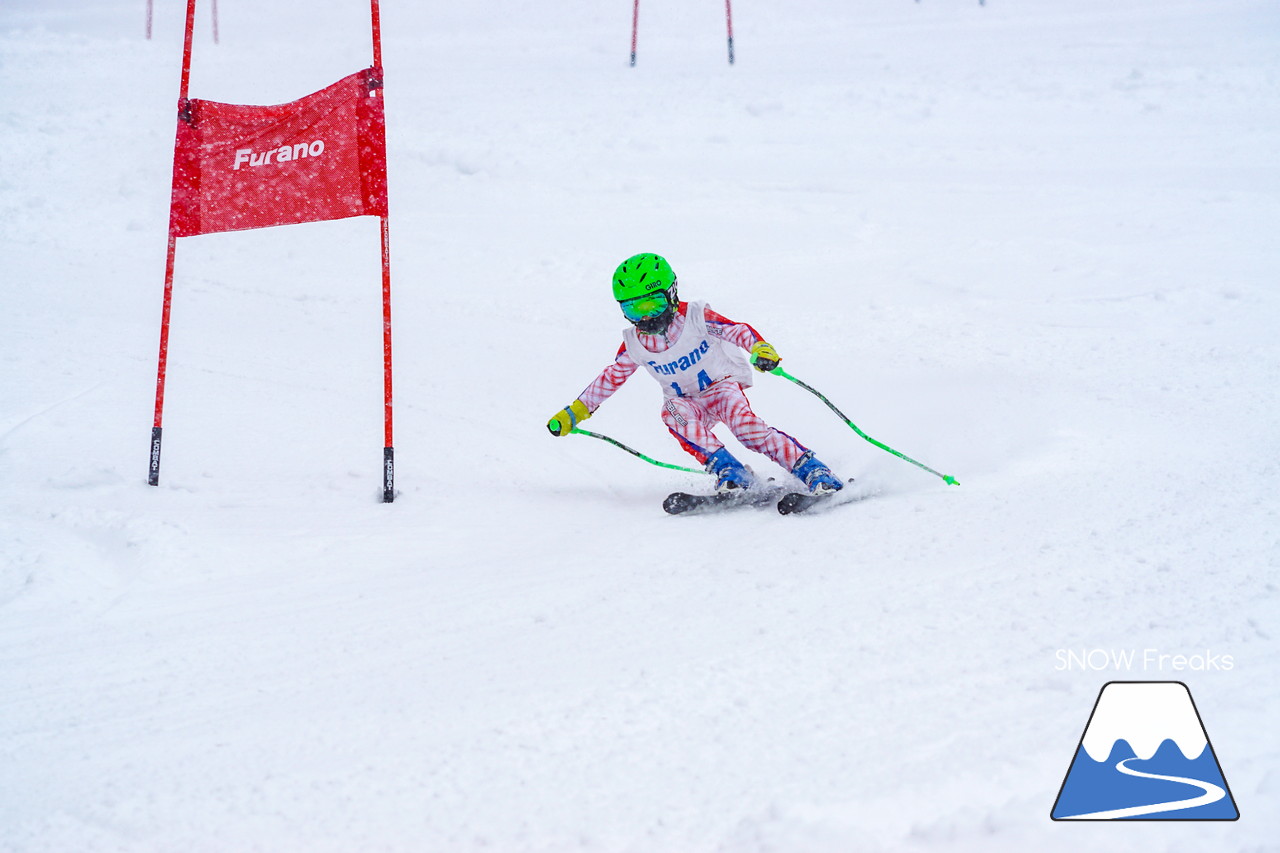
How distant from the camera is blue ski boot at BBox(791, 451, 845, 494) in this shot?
534 cm

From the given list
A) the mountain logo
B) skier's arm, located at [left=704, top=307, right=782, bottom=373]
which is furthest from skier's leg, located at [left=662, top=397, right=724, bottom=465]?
the mountain logo

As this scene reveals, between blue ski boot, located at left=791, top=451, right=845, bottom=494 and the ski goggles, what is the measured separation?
3.71 ft

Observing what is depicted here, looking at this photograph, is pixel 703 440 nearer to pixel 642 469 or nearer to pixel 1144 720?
pixel 642 469

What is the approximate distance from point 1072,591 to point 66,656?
3.66 m

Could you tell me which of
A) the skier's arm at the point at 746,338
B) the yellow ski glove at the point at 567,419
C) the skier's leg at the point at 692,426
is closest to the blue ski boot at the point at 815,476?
the skier's leg at the point at 692,426

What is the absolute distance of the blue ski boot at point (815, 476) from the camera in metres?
5.34

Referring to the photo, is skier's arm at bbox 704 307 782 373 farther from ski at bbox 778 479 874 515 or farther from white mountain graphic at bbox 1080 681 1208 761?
white mountain graphic at bbox 1080 681 1208 761

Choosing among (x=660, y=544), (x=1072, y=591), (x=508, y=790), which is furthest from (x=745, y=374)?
(x=508, y=790)

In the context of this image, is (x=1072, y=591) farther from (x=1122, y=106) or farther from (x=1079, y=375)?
(x=1122, y=106)

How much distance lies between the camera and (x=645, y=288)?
5.31m

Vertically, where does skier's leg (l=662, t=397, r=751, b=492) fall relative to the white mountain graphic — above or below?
below

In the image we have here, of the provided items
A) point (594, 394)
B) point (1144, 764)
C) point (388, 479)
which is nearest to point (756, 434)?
point (594, 394)

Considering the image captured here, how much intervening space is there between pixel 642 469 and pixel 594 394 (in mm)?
992

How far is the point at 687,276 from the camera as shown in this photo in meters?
9.50
